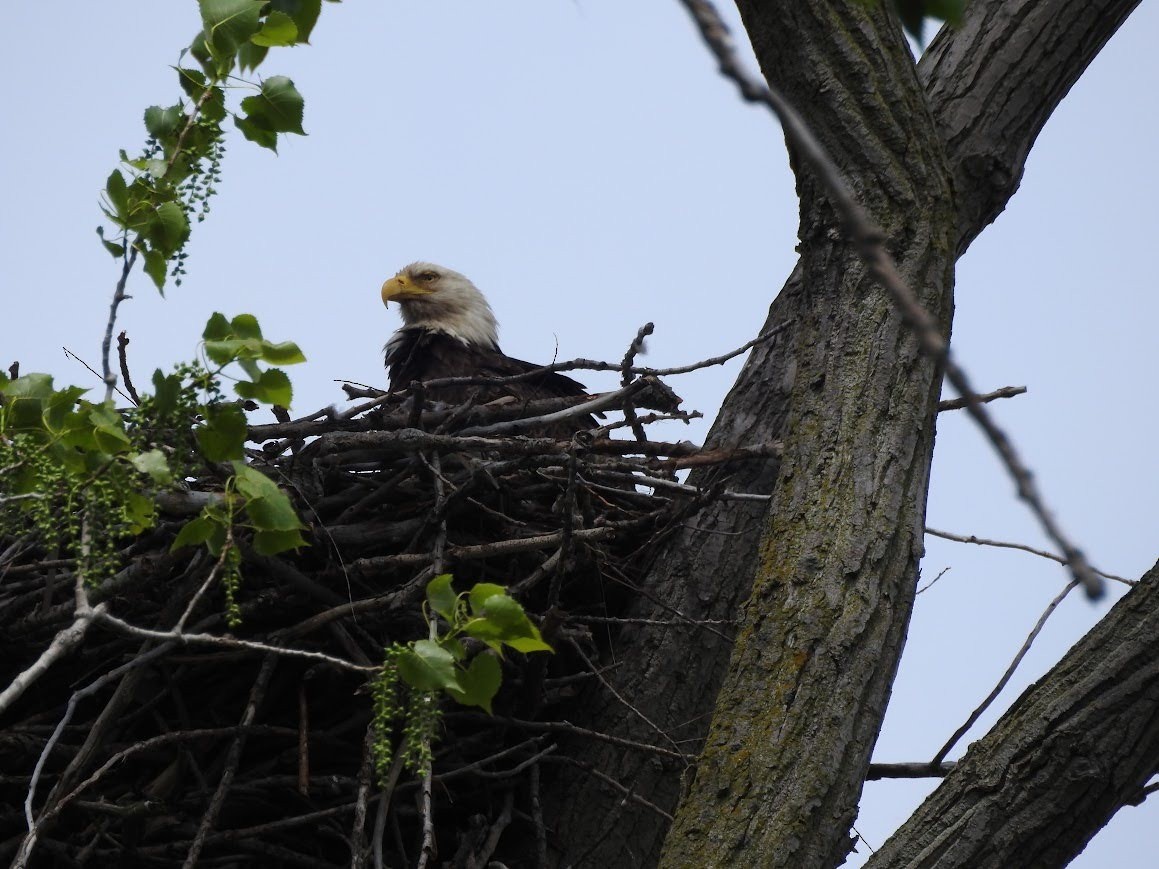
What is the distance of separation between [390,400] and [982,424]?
334 centimetres

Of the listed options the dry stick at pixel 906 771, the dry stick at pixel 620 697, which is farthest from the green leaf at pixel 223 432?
the dry stick at pixel 906 771

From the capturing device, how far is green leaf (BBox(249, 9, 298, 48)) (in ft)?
8.62

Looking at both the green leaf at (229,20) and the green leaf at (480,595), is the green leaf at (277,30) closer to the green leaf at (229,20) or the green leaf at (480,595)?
the green leaf at (229,20)

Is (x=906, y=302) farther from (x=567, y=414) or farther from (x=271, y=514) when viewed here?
(x=567, y=414)

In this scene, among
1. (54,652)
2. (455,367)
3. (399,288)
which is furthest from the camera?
(399,288)

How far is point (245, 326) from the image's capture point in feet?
8.20

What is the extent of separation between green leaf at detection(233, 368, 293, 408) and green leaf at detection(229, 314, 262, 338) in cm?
7

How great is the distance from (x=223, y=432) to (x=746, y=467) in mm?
1779

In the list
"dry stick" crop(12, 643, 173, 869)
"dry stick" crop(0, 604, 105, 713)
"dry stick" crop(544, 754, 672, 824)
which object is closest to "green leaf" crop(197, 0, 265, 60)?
"dry stick" crop(0, 604, 105, 713)

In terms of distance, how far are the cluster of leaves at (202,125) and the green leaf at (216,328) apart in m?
0.23

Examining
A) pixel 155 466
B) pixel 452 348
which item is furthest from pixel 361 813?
pixel 452 348

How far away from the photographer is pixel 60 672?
373 cm

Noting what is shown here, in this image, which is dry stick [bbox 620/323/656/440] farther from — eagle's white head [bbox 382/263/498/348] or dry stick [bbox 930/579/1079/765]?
eagle's white head [bbox 382/263/498/348]

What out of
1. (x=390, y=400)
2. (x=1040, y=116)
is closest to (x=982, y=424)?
(x=1040, y=116)
